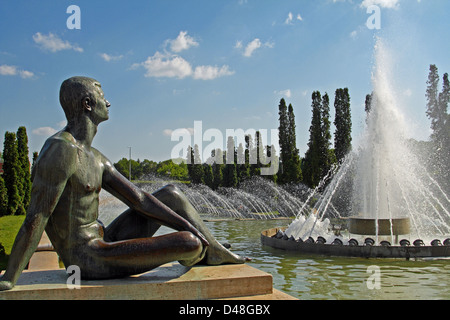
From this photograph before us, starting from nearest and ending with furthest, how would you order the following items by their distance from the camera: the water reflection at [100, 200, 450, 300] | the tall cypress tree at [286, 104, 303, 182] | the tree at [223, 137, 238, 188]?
the water reflection at [100, 200, 450, 300] → the tall cypress tree at [286, 104, 303, 182] → the tree at [223, 137, 238, 188]

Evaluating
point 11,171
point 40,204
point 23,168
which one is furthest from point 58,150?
point 23,168

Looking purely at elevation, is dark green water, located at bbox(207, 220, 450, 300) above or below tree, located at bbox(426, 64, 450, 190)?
below

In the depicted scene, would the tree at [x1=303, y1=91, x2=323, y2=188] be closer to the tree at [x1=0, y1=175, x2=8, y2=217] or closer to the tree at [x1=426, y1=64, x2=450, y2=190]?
the tree at [x1=426, y1=64, x2=450, y2=190]

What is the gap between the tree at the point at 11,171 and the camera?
2106cm

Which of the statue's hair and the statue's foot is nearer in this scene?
the statue's hair

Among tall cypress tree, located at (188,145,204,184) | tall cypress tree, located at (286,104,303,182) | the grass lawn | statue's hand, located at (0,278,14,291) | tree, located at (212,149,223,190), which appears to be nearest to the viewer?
statue's hand, located at (0,278,14,291)

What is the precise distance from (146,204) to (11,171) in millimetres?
20204

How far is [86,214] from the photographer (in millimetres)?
3820

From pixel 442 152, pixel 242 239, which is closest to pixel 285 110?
pixel 442 152

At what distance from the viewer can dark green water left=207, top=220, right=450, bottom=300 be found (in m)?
6.21

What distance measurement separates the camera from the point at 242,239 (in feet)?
42.8

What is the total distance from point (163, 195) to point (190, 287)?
3.54ft

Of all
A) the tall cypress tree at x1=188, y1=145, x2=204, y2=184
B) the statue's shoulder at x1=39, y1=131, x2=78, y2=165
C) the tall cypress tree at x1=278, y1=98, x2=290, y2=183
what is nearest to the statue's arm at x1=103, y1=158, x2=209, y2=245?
the statue's shoulder at x1=39, y1=131, x2=78, y2=165
